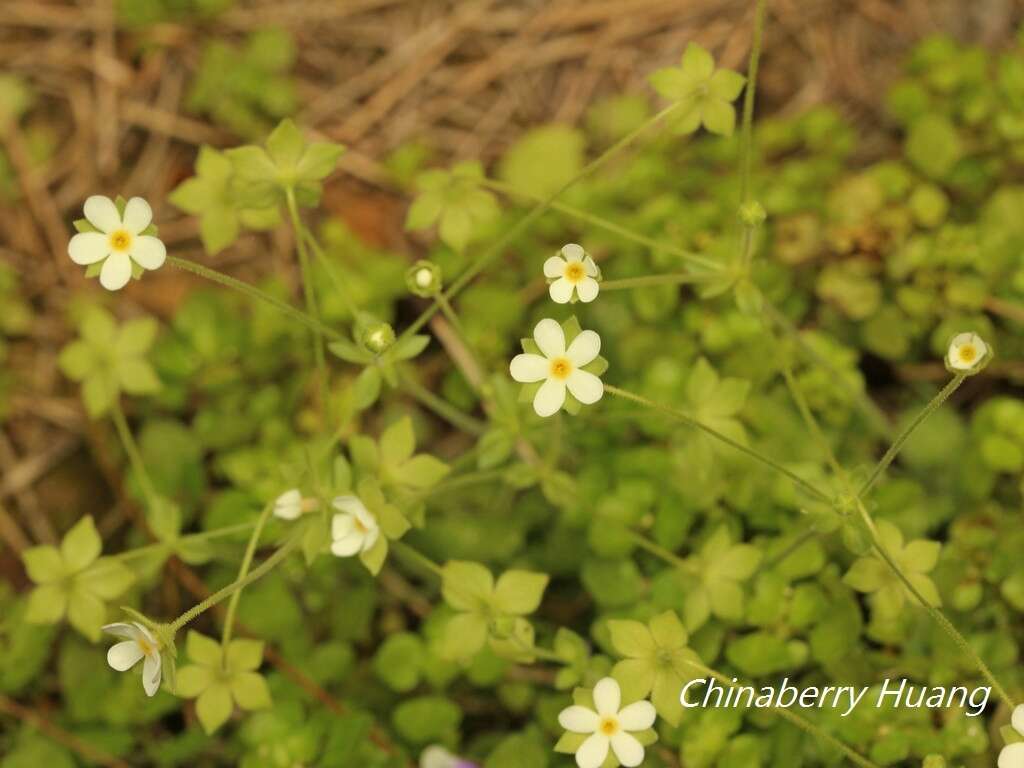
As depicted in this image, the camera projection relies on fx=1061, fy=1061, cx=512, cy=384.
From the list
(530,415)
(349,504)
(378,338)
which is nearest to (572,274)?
(378,338)

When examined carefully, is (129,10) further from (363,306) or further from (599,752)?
(599,752)

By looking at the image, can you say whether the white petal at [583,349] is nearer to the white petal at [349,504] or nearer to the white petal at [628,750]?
the white petal at [349,504]

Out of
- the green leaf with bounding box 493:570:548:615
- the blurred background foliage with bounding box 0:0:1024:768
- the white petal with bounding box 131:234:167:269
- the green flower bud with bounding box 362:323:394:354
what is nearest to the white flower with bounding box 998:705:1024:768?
the blurred background foliage with bounding box 0:0:1024:768

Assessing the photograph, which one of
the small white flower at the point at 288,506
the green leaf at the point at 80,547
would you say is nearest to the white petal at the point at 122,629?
the small white flower at the point at 288,506

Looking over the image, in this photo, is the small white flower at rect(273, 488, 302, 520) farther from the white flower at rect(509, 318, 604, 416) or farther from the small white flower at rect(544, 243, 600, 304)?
the small white flower at rect(544, 243, 600, 304)

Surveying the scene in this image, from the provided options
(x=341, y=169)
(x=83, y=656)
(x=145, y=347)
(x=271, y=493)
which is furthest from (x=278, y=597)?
(x=341, y=169)

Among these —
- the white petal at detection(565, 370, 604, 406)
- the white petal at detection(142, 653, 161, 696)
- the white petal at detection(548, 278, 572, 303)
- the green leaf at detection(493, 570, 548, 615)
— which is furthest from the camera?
the green leaf at detection(493, 570, 548, 615)

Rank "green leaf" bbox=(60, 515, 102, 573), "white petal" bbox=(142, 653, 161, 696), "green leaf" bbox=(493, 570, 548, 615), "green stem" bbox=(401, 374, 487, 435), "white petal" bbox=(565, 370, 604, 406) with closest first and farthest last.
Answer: "white petal" bbox=(142, 653, 161, 696) → "white petal" bbox=(565, 370, 604, 406) → "green leaf" bbox=(493, 570, 548, 615) → "green leaf" bbox=(60, 515, 102, 573) → "green stem" bbox=(401, 374, 487, 435)
